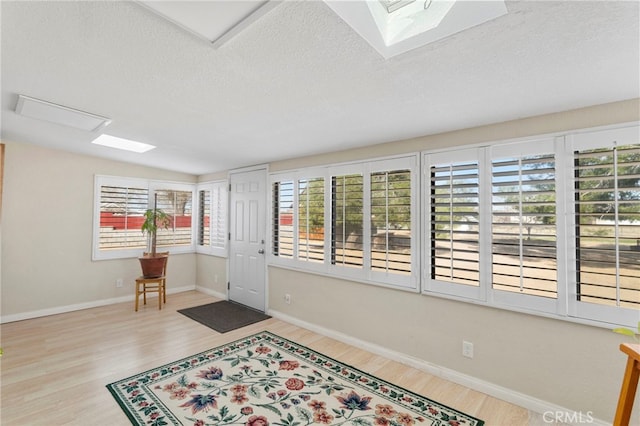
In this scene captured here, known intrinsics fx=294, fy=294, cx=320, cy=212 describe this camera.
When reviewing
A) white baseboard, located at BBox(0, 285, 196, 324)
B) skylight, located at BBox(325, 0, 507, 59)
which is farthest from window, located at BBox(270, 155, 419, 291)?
white baseboard, located at BBox(0, 285, 196, 324)

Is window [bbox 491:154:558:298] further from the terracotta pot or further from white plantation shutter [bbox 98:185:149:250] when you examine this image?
white plantation shutter [bbox 98:185:149:250]

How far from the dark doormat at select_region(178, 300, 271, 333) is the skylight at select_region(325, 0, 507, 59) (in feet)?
11.5

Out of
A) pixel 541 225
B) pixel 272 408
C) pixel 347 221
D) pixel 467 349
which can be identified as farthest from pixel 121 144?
pixel 541 225

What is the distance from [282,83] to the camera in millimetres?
1990

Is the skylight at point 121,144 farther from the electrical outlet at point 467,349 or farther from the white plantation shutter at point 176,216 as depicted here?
the electrical outlet at point 467,349

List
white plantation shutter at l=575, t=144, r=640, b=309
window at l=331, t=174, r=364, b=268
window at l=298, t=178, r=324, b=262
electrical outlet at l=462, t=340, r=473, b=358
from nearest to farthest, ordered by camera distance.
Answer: white plantation shutter at l=575, t=144, r=640, b=309 → electrical outlet at l=462, t=340, r=473, b=358 → window at l=331, t=174, r=364, b=268 → window at l=298, t=178, r=324, b=262

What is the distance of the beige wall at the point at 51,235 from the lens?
3895 mm

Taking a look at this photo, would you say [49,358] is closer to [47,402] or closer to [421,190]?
[47,402]

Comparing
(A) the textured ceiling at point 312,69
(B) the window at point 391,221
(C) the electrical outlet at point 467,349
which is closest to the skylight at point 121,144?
(A) the textured ceiling at point 312,69

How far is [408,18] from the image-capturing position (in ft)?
5.08

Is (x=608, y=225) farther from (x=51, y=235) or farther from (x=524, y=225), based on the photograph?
(x=51, y=235)

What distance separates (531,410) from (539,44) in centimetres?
244

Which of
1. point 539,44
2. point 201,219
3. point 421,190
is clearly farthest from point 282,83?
point 201,219

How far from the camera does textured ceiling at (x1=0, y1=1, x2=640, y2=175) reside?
4.55ft
